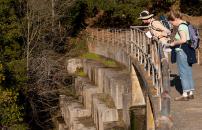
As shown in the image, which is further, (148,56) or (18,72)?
(18,72)

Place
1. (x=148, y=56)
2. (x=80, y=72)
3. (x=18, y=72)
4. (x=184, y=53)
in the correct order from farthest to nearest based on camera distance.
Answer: (x=80, y=72) → (x=18, y=72) → (x=148, y=56) → (x=184, y=53)

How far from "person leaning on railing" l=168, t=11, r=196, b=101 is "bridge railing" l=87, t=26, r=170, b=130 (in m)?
0.48

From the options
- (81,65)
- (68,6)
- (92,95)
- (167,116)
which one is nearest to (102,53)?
(81,65)

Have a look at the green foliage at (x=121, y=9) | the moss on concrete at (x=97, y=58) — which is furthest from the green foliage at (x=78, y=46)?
the green foliage at (x=121, y=9)

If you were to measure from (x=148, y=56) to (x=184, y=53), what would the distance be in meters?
1.42

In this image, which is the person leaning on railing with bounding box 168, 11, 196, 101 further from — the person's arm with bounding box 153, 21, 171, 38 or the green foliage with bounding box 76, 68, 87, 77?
the green foliage with bounding box 76, 68, 87, 77

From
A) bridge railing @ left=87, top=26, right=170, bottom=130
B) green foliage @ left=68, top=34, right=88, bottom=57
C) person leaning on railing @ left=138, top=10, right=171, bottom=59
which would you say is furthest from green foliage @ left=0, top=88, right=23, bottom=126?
green foliage @ left=68, top=34, right=88, bottom=57

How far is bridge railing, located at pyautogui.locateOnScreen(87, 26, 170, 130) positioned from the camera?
6.30 m

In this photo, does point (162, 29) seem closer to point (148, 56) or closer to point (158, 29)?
point (158, 29)

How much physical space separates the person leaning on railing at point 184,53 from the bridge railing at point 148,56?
1.57 feet

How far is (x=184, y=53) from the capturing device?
885cm

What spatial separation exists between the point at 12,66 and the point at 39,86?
3.67m

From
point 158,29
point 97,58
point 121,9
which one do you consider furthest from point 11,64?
point 121,9

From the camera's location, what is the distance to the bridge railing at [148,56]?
6301mm
